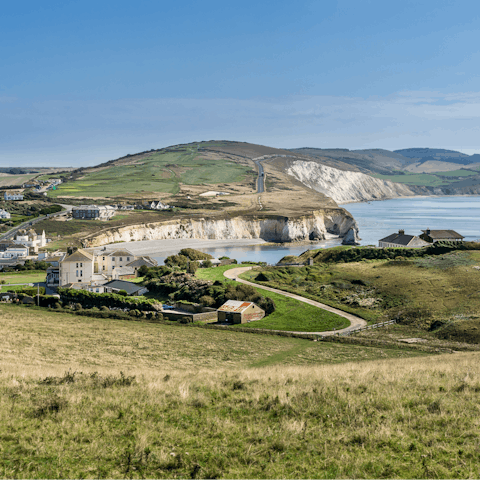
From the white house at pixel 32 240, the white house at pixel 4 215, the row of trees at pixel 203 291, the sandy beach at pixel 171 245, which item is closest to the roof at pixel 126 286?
the row of trees at pixel 203 291

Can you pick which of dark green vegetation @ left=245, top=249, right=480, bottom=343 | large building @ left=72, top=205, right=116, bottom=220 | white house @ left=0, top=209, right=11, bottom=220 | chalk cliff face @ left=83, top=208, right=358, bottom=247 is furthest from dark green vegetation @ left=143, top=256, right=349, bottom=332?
white house @ left=0, top=209, right=11, bottom=220

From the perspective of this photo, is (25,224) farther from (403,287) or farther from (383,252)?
(403,287)

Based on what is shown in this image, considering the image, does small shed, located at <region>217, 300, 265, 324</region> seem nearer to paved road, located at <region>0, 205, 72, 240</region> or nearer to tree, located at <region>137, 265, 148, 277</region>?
tree, located at <region>137, 265, 148, 277</region>

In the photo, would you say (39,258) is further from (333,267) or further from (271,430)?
(271,430)

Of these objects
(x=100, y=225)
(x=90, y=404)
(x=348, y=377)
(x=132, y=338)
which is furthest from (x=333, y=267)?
(x=100, y=225)

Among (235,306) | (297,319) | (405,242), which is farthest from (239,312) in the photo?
(405,242)

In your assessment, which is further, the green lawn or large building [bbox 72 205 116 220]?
large building [bbox 72 205 116 220]

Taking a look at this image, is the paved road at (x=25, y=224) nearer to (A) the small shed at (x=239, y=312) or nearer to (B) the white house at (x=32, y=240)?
(B) the white house at (x=32, y=240)
